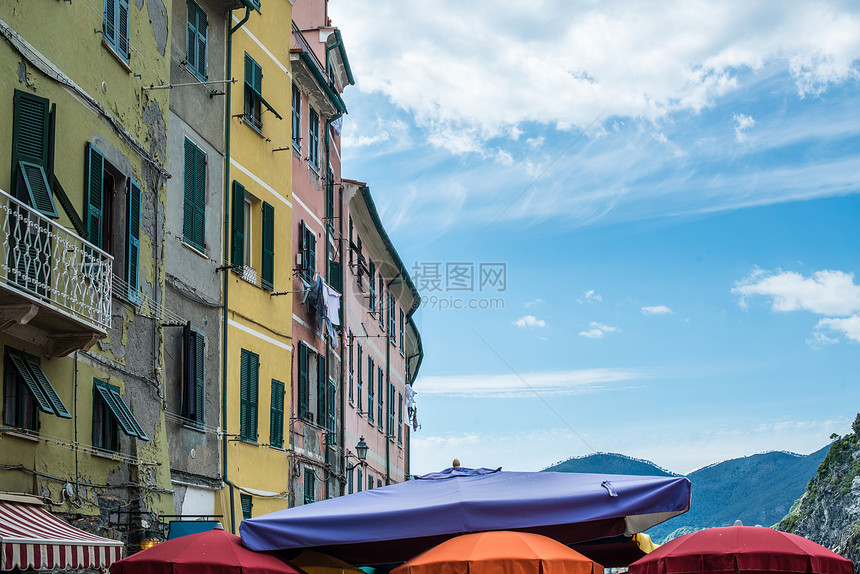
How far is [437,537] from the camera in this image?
998cm

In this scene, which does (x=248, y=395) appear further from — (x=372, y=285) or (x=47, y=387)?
(x=372, y=285)

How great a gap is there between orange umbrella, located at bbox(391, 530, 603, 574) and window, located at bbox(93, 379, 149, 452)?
5879 millimetres

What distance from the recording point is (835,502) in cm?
4106

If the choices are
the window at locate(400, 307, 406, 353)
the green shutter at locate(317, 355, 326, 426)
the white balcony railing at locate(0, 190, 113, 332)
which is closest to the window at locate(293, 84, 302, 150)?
the green shutter at locate(317, 355, 326, 426)

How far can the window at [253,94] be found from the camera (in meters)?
20.2

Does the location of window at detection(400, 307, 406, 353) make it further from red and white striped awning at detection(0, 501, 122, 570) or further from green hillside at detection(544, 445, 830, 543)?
red and white striped awning at detection(0, 501, 122, 570)

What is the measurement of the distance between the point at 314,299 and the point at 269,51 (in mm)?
5633

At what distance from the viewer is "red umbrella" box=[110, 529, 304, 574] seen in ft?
28.8

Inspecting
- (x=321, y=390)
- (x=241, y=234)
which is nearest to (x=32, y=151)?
(x=241, y=234)

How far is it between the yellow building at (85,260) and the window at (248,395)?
353 cm

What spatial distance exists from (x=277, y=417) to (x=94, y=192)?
28.7 ft

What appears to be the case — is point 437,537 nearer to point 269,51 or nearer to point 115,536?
point 115,536

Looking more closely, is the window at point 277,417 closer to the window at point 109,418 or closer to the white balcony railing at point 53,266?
the window at point 109,418

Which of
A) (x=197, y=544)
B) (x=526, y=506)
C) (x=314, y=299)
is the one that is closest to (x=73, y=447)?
(x=197, y=544)
